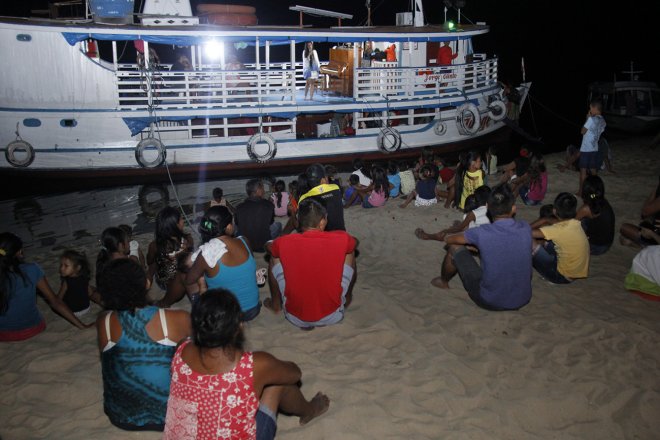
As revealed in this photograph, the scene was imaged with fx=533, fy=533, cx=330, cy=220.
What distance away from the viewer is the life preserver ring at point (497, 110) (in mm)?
17152

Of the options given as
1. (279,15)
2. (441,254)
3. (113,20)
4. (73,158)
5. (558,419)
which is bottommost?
(558,419)

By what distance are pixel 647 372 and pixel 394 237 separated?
13.2ft

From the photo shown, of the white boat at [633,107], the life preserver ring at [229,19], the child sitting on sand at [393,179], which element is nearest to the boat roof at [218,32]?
the life preserver ring at [229,19]

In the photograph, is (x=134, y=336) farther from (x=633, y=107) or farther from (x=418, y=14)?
(x=633, y=107)

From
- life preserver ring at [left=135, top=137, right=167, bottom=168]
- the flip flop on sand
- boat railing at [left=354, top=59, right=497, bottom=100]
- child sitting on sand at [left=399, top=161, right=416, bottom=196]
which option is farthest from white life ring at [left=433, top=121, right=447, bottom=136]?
the flip flop on sand

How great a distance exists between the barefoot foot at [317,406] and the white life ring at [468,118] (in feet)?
44.5

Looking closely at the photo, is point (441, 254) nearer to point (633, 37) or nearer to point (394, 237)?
point (394, 237)

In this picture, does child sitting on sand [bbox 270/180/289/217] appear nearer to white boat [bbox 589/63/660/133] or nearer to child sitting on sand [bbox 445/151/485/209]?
child sitting on sand [bbox 445/151/485/209]

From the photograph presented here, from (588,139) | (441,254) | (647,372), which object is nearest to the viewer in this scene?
(647,372)

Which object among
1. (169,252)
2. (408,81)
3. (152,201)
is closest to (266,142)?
(152,201)

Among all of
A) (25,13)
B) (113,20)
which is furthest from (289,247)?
(25,13)

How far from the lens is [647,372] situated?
14.0ft

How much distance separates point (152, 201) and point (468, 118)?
375 inches

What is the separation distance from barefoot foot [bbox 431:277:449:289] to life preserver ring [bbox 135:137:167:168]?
930cm
